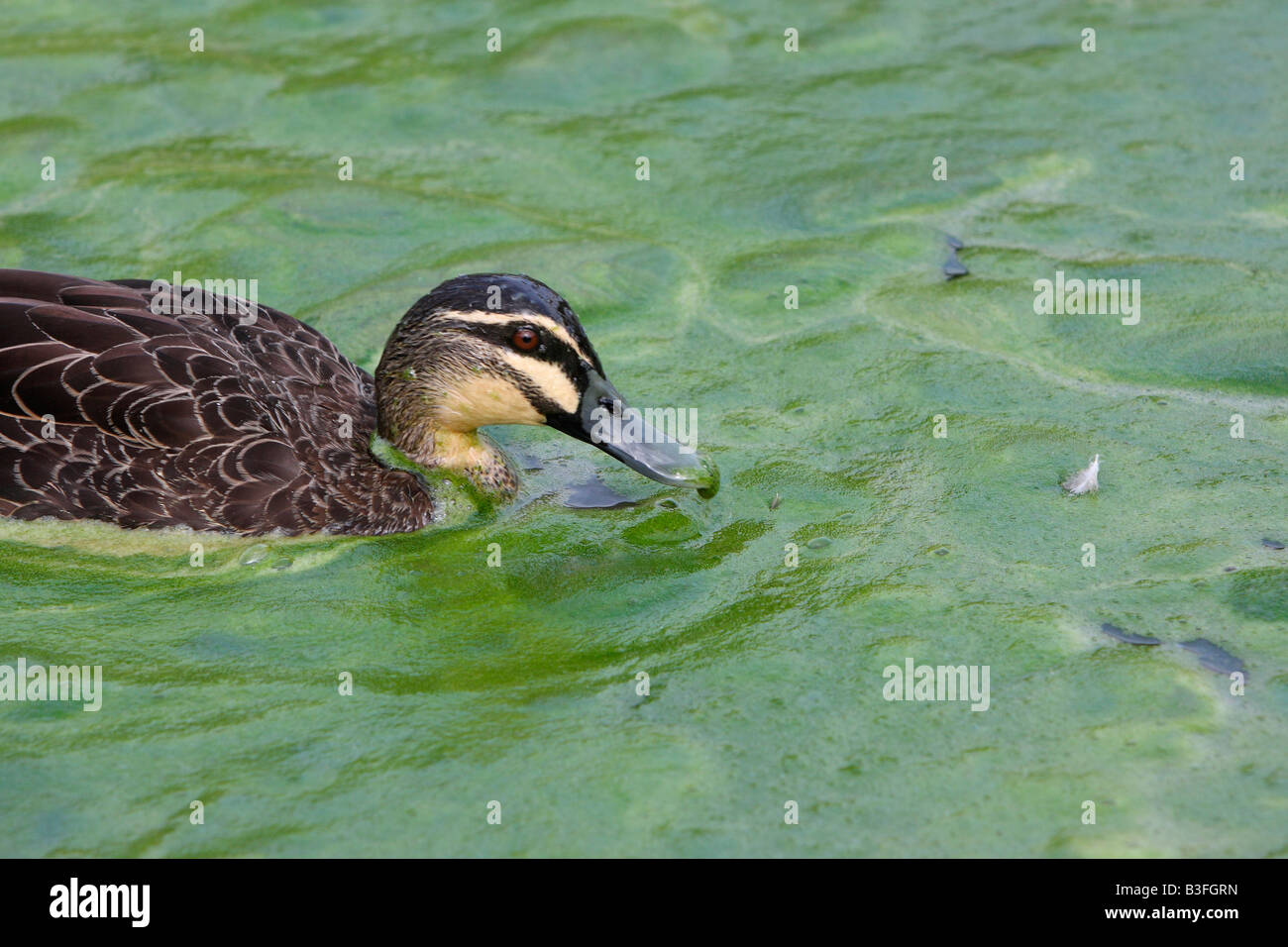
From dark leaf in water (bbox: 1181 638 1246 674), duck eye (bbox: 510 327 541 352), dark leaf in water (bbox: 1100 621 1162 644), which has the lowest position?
dark leaf in water (bbox: 1181 638 1246 674)

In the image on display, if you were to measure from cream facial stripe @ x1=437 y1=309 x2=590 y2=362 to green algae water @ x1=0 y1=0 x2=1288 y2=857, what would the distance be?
756 mm

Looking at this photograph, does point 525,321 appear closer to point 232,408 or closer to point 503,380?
point 503,380

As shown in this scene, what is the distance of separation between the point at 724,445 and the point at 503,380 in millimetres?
1093

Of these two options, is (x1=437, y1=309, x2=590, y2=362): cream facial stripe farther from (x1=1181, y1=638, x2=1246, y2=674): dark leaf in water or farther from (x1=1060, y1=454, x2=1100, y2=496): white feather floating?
(x1=1181, y1=638, x2=1246, y2=674): dark leaf in water

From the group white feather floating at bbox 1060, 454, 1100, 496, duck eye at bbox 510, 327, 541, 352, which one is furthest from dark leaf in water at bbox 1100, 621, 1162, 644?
duck eye at bbox 510, 327, 541, 352

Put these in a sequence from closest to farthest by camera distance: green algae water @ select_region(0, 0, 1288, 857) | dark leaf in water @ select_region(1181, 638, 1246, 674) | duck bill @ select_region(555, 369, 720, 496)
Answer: green algae water @ select_region(0, 0, 1288, 857) → dark leaf in water @ select_region(1181, 638, 1246, 674) → duck bill @ select_region(555, 369, 720, 496)

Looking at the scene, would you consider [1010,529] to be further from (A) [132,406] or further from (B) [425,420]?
(A) [132,406]

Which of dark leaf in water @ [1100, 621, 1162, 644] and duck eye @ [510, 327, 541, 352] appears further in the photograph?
duck eye @ [510, 327, 541, 352]

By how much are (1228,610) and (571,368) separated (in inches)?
102

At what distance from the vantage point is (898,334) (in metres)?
7.32

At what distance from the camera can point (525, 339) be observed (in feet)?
19.2

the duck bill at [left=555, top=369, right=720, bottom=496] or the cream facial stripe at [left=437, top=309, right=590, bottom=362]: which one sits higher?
the cream facial stripe at [left=437, top=309, right=590, bottom=362]

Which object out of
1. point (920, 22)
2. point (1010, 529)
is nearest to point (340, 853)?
point (1010, 529)

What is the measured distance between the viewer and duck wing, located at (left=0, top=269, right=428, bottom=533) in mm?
5871
